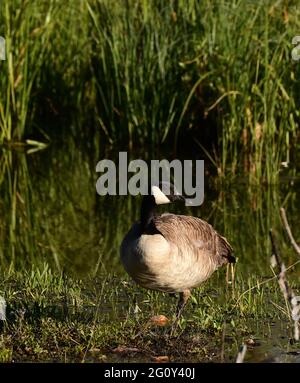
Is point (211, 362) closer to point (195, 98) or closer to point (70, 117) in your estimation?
point (195, 98)

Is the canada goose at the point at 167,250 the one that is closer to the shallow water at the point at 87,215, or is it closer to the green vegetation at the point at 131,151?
the green vegetation at the point at 131,151

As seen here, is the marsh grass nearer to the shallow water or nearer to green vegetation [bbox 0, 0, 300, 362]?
green vegetation [bbox 0, 0, 300, 362]

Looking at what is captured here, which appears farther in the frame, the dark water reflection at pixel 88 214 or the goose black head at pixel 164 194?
the dark water reflection at pixel 88 214

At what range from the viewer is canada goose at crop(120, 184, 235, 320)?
5695 millimetres

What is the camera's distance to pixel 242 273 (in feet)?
25.1

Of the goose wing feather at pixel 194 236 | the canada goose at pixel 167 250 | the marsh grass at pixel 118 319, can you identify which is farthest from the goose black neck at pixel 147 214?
the marsh grass at pixel 118 319

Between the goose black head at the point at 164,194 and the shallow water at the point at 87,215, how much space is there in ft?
3.08

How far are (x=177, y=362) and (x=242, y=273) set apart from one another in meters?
2.26

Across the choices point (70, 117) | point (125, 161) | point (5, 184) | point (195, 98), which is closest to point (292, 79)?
point (195, 98)

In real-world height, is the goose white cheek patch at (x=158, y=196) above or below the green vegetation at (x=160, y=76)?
below

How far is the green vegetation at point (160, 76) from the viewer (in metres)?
10.4

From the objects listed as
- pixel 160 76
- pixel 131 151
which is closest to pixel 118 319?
pixel 160 76

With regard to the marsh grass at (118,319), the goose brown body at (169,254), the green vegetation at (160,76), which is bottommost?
the marsh grass at (118,319)

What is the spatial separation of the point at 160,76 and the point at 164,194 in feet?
18.8
